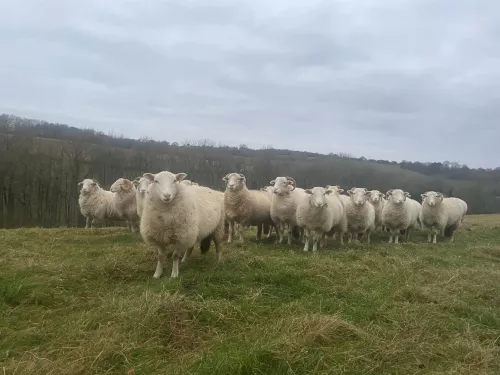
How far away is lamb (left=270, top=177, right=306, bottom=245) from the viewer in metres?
15.1

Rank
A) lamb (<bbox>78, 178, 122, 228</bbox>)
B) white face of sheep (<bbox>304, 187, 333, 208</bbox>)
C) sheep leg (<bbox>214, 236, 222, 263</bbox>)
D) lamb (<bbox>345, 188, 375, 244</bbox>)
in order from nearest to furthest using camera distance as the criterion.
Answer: sheep leg (<bbox>214, 236, 222, 263</bbox>)
white face of sheep (<bbox>304, 187, 333, 208</bbox>)
lamb (<bbox>345, 188, 375, 244</bbox>)
lamb (<bbox>78, 178, 122, 228</bbox>)

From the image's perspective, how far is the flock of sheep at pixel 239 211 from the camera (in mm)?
9039

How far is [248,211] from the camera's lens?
49.8 ft

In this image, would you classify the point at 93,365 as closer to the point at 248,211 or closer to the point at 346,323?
the point at 346,323

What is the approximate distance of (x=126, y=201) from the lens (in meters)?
17.1

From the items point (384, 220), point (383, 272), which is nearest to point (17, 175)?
point (384, 220)

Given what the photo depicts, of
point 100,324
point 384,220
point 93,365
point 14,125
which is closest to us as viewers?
point 93,365

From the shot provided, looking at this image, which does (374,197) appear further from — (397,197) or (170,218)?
(170,218)

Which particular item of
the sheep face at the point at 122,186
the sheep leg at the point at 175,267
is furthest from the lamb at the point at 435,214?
the sheep leg at the point at 175,267

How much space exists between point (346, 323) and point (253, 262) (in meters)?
4.06

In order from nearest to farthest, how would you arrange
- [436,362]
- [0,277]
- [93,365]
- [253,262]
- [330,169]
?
[93,365] → [436,362] → [0,277] → [253,262] → [330,169]

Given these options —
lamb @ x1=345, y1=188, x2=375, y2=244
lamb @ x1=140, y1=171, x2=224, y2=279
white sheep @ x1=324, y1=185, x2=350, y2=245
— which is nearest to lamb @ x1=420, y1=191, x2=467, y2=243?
lamb @ x1=345, y1=188, x2=375, y2=244

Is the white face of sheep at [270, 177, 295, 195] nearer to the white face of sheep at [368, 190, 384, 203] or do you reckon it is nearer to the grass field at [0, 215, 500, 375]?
the white face of sheep at [368, 190, 384, 203]

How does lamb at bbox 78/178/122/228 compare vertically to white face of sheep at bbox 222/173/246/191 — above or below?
below
